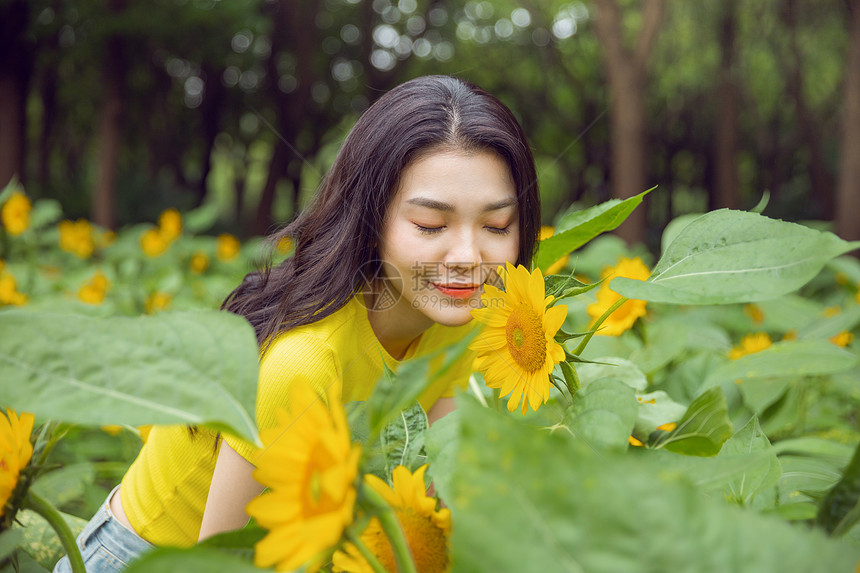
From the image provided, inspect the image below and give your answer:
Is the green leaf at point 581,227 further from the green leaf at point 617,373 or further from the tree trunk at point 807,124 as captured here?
the tree trunk at point 807,124

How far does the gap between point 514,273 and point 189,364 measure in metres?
0.36

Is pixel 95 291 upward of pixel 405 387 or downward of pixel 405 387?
downward

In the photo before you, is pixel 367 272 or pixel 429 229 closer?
pixel 429 229

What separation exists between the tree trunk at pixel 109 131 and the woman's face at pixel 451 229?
5492mm

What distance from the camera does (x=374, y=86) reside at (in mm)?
8273

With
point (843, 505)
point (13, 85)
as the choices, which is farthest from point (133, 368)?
point (13, 85)

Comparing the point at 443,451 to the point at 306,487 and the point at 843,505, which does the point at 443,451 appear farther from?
the point at 843,505

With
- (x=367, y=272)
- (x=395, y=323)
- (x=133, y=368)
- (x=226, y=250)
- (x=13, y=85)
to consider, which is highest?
(x=13, y=85)

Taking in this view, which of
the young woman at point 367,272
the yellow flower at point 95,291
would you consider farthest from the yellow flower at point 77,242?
the young woman at point 367,272

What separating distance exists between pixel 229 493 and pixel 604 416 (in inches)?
21.1

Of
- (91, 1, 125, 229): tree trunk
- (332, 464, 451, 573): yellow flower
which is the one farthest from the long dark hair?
(91, 1, 125, 229): tree trunk

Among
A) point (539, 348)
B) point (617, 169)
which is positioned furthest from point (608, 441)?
point (617, 169)

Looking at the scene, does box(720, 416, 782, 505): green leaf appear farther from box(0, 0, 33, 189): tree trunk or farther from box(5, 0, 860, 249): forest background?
box(0, 0, 33, 189): tree trunk

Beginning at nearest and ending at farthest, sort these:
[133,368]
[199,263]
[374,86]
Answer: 1. [133,368]
2. [199,263]
3. [374,86]
